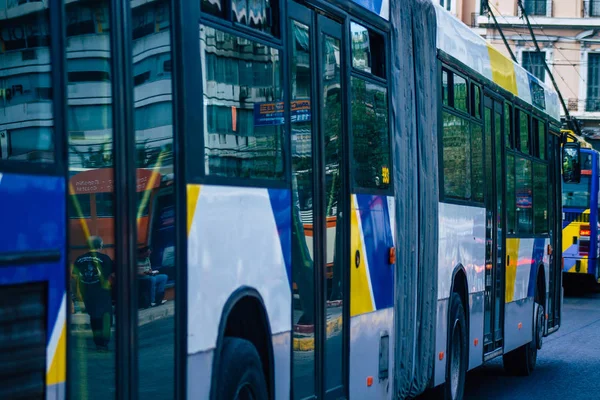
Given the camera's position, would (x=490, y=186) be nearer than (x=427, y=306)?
No

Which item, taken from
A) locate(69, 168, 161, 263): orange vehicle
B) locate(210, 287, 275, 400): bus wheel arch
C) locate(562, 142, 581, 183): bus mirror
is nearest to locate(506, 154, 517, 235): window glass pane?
locate(562, 142, 581, 183): bus mirror

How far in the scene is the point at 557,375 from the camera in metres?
14.1

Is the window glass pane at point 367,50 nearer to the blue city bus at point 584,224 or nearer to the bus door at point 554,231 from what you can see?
the bus door at point 554,231

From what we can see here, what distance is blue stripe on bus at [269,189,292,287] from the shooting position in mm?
6035

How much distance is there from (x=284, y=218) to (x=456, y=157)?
174 inches

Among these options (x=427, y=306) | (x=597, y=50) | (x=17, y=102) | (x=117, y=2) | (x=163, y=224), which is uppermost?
(x=597, y=50)

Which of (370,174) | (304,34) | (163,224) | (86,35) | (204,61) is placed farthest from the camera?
(370,174)

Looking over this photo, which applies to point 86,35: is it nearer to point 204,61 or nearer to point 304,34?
point 204,61

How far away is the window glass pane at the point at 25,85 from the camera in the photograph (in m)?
3.85

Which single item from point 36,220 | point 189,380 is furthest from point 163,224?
point 36,220

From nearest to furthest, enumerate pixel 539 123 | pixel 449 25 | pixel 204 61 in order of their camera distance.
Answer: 1. pixel 204 61
2. pixel 449 25
3. pixel 539 123

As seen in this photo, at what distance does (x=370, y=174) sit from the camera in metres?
7.88

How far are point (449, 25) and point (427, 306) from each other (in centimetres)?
235

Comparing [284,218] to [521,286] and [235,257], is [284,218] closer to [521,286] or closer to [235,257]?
[235,257]
